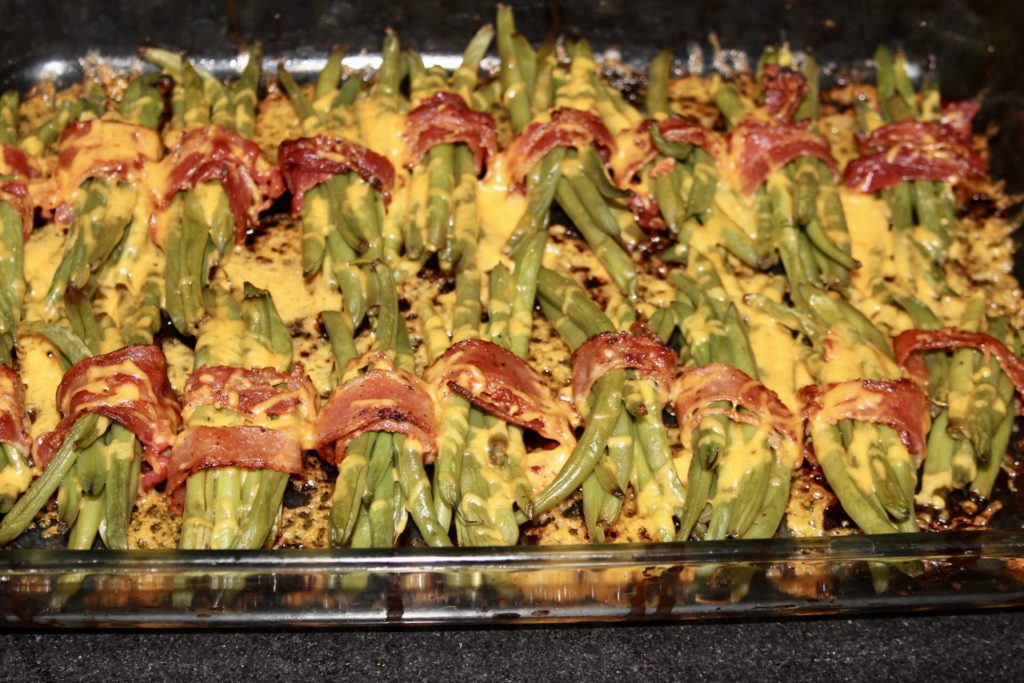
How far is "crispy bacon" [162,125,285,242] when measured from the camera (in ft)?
14.6

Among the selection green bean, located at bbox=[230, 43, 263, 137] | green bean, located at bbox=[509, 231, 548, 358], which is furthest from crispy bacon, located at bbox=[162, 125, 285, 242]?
green bean, located at bbox=[509, 231, 548, 358]

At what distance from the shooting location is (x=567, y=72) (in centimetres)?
526

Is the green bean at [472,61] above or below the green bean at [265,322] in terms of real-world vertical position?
above

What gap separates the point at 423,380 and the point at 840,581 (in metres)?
1.49

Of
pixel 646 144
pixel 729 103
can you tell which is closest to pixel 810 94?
pixel 729 103

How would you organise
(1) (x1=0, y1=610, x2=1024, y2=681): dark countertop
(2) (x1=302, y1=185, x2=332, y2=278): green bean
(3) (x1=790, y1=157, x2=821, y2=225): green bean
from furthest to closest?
(3) (x1=790, y1=157, x2=821, y2=225): green bean → (2) (x1=302, y1=185, x2=332, y2=278): green bean → (1) (x1=0, y1=610, x2=1024, y2=681): dark countertop

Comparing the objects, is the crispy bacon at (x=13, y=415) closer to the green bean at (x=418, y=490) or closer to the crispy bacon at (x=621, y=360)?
the green bean at (x=418, y=490)

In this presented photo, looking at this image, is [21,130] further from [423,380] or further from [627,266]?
[627,266]

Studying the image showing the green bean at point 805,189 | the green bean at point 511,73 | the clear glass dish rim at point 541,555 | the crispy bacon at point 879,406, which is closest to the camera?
the clear glass dish rim at point 541,555

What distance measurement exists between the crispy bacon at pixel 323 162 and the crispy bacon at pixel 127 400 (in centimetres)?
102

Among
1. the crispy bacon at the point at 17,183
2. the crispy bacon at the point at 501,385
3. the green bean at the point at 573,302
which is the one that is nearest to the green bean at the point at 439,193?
the green bean at the point at 573,302

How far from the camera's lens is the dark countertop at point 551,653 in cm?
338

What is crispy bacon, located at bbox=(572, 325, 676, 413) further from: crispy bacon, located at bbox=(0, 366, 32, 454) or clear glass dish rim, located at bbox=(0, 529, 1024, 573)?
crispy bacon, located at bbox=(0, 366, 32, 454)

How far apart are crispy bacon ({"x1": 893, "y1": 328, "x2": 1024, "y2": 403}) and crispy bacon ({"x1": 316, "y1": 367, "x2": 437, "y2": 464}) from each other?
171 cm
